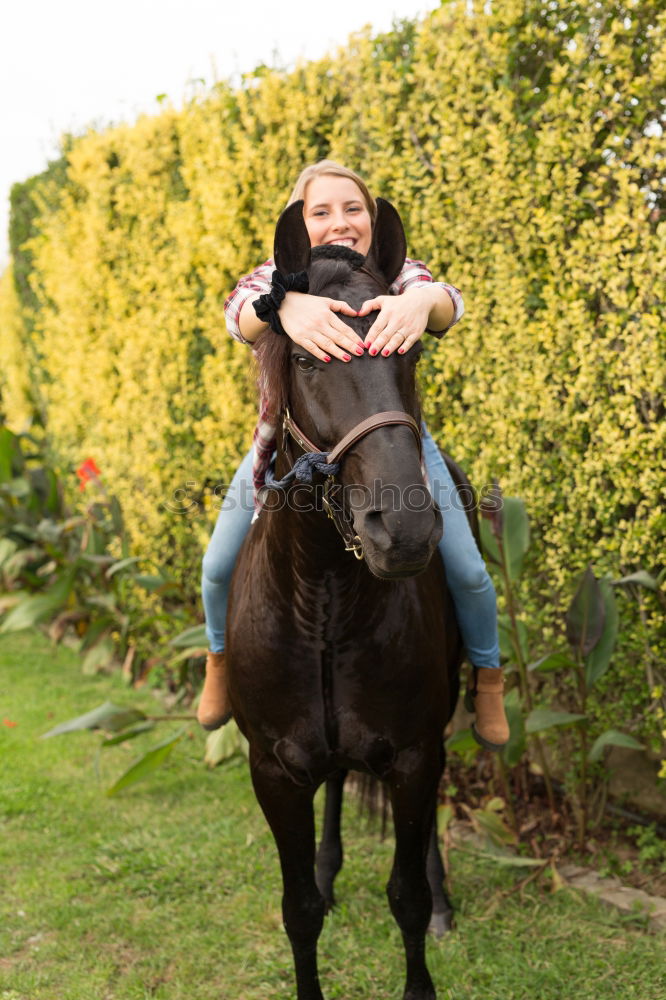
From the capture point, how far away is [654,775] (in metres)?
3.51

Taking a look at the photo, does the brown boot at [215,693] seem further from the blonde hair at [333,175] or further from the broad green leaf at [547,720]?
the blonde hair at [333,175]

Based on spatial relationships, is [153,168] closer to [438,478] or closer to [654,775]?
[438,478]

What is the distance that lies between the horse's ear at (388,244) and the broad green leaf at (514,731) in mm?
2117

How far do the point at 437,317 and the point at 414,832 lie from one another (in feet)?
5.05

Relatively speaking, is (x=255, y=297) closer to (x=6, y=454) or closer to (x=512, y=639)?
(x=512, y=639)

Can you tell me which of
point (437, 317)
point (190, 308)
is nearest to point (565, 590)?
point (437, 317)

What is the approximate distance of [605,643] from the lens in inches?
127

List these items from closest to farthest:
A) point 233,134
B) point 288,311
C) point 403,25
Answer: point 288,311
point 403,25
point 233,134

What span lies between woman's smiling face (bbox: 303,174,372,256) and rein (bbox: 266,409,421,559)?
2.64 feet

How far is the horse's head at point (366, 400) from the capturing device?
149 centimetres

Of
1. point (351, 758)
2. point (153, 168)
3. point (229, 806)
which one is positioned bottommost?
point (229, 806)

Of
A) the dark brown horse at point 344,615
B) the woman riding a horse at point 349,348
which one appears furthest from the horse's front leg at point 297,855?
the woman riding a horse at point 349,348

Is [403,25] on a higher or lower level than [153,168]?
lower

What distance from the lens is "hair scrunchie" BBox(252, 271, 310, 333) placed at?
5.76 ft
